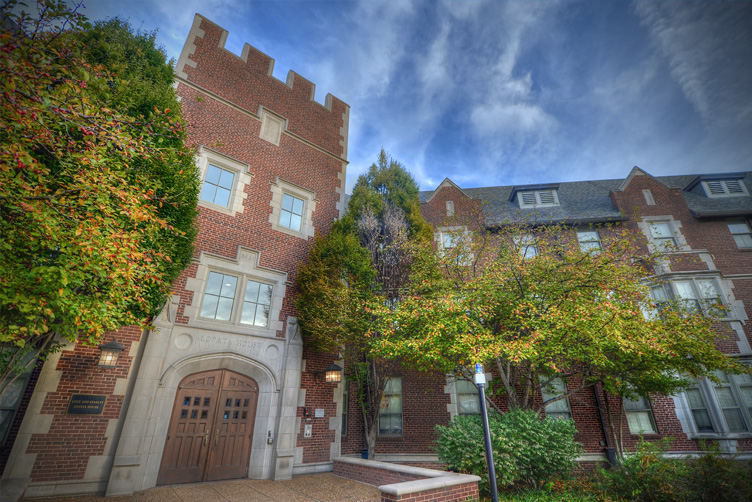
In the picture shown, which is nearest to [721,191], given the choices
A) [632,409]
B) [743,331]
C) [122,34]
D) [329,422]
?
[743,331]

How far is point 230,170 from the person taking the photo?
37.8 ft

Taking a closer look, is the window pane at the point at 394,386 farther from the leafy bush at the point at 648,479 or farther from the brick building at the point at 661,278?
the leafy bush at the point at 648,479

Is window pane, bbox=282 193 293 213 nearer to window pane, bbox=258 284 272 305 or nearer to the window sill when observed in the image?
window pane, bbox=258 284 272 305

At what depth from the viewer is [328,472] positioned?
10328 millimetres

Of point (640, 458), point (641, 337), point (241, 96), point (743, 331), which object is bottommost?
point (640, 458)

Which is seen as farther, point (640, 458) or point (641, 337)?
point (641, 337)

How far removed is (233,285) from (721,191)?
22980 mm

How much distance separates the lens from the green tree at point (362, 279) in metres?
10.4

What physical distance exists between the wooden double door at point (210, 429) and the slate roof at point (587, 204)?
11704 mm

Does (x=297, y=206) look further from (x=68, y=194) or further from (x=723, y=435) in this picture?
(x=723, y=435)

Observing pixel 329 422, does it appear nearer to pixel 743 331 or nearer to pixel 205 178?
pixel 205 178

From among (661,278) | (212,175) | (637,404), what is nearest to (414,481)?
(212,175)

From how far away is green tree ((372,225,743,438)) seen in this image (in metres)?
8.47

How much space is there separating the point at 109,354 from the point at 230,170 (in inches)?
252
